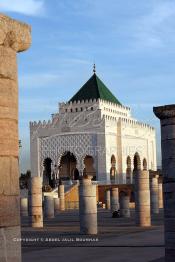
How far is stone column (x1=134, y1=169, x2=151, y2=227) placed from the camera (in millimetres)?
18119

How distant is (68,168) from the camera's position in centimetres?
5197

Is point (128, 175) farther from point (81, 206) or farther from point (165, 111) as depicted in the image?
point (165, 111)

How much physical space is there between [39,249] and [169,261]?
4.26 m

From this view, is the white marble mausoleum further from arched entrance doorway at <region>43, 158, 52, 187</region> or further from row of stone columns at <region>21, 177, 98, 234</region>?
row of stone columns at <region>21, 177, 98, 234</region>

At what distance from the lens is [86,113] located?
48.4m

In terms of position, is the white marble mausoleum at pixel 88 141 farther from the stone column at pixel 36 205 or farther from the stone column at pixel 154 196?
the stone column at pixel 36 205

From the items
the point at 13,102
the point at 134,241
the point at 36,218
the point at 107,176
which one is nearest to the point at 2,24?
the point at 13,102

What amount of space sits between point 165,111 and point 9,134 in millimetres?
3961

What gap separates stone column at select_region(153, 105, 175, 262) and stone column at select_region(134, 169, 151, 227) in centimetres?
1013

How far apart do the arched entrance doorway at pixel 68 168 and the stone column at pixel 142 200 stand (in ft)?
108

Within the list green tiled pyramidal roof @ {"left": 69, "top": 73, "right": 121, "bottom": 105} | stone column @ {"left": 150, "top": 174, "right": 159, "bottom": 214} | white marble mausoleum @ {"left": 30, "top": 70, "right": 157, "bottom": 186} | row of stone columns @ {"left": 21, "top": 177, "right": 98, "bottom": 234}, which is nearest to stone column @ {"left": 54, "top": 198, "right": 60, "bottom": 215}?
stone column @ {"left": 150, "top": 174, "right": 159, "bottom": 214}

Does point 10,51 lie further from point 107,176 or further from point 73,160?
point 73,160

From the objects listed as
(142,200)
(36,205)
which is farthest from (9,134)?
(36,205)

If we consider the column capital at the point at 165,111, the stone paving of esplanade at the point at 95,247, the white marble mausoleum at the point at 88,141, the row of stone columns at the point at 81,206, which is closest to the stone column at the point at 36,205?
the row of stone columns at the point at 81,206
